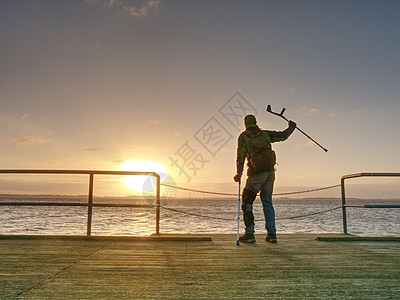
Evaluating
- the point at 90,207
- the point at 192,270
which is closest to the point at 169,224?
the point at 90,207

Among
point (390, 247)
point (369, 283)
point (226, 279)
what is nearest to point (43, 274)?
point (226, 279)

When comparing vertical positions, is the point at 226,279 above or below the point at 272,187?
below

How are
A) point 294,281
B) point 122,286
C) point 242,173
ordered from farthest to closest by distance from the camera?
1. point 242,173
2. point 294,281
3. point 122,286

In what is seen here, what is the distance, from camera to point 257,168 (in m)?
5.37

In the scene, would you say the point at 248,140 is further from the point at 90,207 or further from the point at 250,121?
the point at 90,207

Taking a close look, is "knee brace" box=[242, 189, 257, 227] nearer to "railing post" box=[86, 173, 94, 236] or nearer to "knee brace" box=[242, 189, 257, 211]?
"knee brace" box=[242, 189, 257, 211]

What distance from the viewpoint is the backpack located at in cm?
530

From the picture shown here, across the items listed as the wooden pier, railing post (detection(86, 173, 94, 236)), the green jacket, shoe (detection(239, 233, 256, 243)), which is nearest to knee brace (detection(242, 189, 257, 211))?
the green jacket

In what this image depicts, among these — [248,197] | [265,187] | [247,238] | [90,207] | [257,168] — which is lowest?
[247,238]

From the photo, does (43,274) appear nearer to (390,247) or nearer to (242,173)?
(242,173)

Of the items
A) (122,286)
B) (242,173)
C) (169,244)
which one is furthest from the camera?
(242,173)

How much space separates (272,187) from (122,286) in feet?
11.6

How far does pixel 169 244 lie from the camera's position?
15.6ft

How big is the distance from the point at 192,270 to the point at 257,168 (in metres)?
2.71
